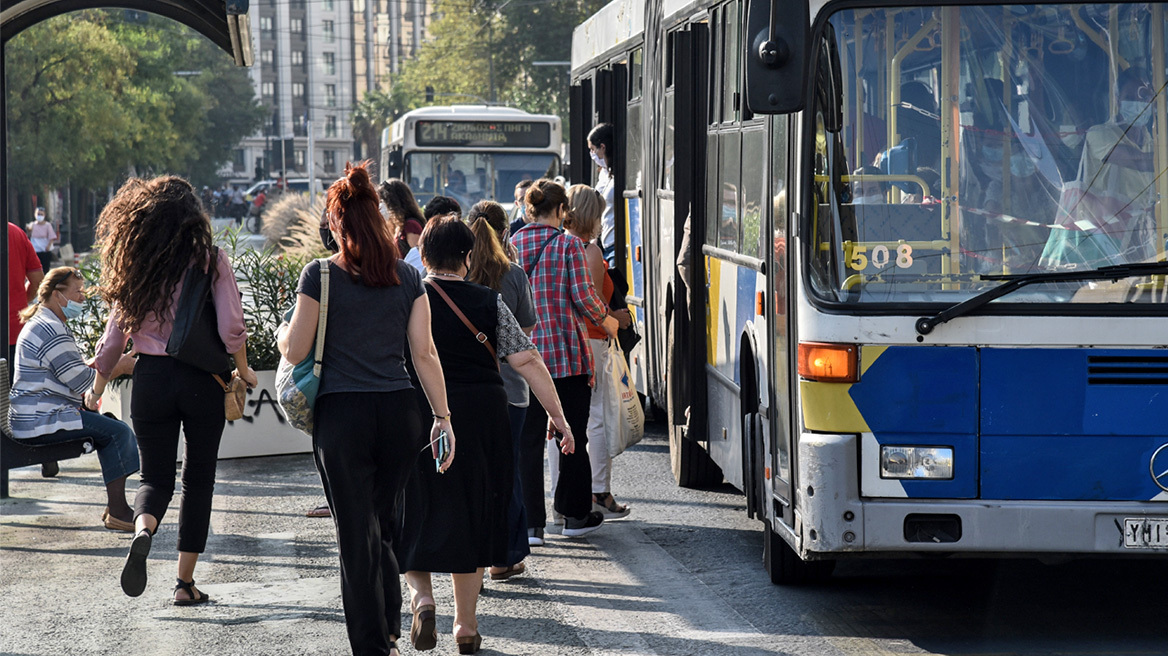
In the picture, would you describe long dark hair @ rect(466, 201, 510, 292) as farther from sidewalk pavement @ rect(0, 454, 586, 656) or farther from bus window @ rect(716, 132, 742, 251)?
sidewalk pavement @ rect(0, 454, 586, 656)

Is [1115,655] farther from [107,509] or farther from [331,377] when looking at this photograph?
[107,509]

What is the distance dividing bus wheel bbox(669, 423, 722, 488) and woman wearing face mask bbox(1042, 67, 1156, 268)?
4.14 m

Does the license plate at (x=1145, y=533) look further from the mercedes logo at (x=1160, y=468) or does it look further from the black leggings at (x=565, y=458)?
the black leggings at (x=565, y=458)

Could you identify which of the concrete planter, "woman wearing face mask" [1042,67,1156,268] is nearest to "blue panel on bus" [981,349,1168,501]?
"woman wearing face mask" [1042,67,1156,268]

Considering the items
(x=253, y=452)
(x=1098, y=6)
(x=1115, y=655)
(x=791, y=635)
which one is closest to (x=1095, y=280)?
(x=1098, y=6)

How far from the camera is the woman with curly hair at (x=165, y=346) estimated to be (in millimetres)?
6609

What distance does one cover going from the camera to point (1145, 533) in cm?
540

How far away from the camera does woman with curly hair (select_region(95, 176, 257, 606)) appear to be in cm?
661

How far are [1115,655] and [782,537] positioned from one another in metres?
1.33

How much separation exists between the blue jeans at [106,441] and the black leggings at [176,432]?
1.69 metres

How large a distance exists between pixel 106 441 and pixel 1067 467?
517 cm

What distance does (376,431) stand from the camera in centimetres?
529

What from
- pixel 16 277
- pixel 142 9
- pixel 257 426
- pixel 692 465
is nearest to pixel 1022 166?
pixel 692 465

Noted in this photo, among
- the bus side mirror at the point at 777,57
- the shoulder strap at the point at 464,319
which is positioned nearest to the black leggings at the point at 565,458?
the shoulder strap at the point at 464,319
